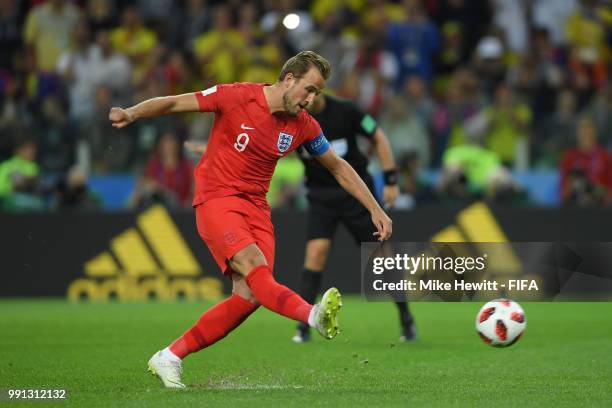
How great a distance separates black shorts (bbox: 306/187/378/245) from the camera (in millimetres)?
11266

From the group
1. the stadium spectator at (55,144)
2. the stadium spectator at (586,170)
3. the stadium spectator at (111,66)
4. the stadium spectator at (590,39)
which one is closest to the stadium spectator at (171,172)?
the stadium spectator at (55,144)

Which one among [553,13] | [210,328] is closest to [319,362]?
[210,328]

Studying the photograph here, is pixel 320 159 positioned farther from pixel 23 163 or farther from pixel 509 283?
pixel 23 163

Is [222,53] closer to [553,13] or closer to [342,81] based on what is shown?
[342,81]

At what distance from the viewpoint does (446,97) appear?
18484 millimetres

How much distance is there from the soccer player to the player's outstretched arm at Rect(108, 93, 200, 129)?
26 millimetres

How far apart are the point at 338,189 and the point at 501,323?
296cm

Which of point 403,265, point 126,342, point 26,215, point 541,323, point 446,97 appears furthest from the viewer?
point 446,97

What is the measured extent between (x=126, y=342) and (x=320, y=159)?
12.0 ft

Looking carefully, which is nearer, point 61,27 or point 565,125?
point 565,125

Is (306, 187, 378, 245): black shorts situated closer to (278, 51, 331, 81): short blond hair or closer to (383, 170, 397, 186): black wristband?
(383, 170, 397, 186): black wristband

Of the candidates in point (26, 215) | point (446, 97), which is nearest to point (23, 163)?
point (26, 215)

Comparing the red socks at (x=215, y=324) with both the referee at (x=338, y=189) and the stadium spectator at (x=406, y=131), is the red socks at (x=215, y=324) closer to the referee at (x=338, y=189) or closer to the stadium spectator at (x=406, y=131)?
the referee at (x=338, y=189)

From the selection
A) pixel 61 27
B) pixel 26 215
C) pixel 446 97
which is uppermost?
pixel 61 27
